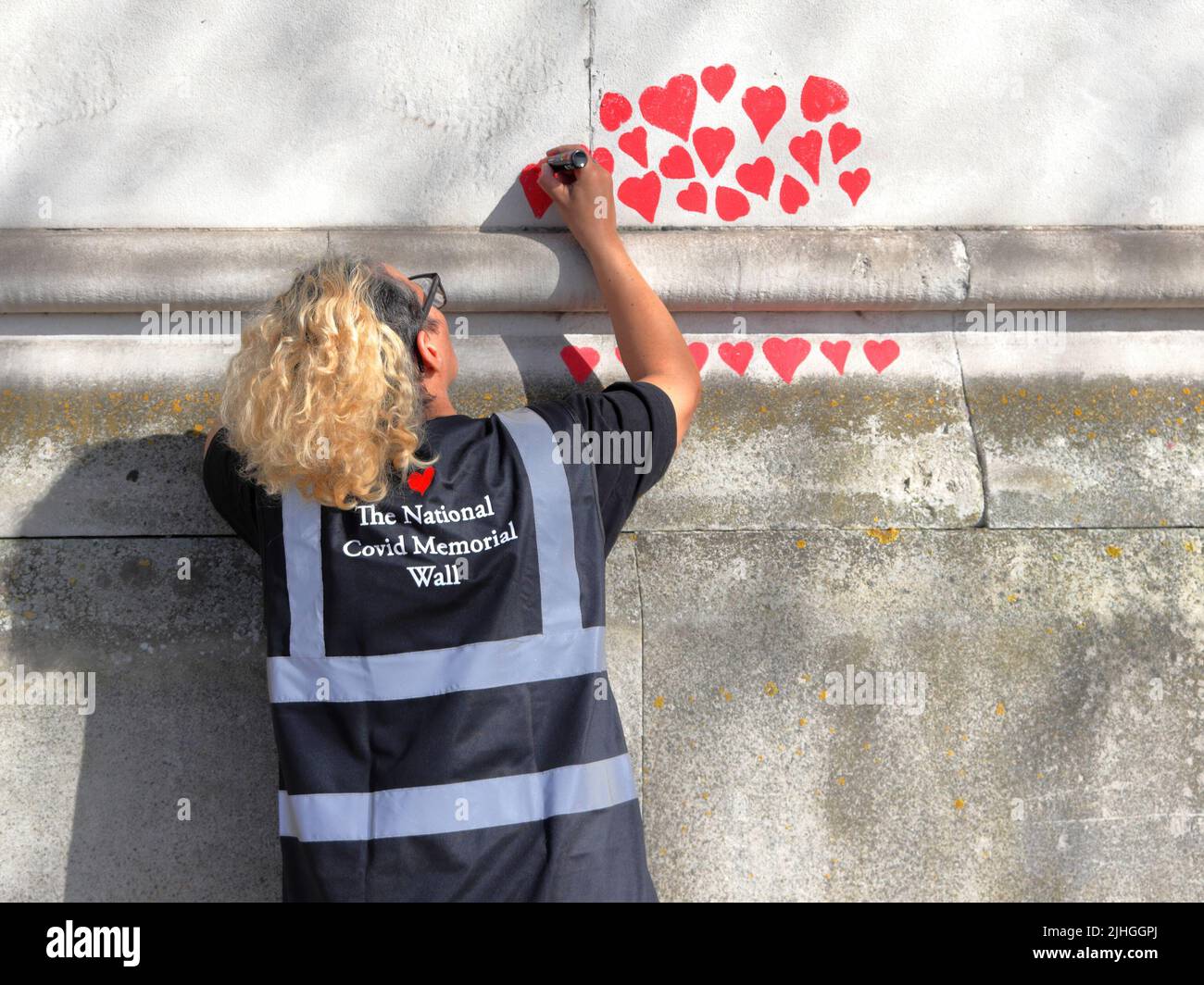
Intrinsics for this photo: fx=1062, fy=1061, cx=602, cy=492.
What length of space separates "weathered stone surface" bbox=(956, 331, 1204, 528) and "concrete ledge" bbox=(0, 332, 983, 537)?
10 cm

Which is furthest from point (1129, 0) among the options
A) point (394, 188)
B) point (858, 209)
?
point (394, 188)

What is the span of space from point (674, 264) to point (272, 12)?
4.17 ft

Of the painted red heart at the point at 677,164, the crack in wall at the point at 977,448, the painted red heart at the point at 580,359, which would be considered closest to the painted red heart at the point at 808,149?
the painted red heart at the point at 677,164

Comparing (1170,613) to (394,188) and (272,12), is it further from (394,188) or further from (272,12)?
(272,12)

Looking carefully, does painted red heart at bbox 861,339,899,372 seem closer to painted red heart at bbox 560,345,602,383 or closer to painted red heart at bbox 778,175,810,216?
painted red heart at bbox 778,175,810,216

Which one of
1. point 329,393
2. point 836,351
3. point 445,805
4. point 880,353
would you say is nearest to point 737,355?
point 836,351

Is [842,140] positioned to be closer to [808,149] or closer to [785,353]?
[808,149]

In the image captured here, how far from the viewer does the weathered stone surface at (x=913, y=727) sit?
2.73 m

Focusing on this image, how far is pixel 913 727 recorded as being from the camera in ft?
9.00

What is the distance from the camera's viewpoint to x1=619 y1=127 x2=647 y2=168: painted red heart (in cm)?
289

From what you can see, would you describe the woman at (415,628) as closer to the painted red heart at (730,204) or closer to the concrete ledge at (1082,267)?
the painted red heart at (730,204)

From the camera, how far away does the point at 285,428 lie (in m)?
2.01

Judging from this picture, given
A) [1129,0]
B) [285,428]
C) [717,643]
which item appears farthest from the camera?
[1129,0]

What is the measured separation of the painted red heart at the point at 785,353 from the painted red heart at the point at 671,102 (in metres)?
0.64
